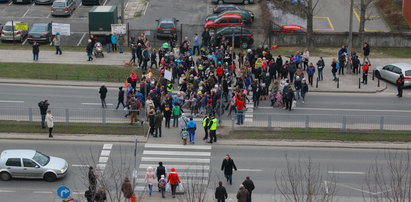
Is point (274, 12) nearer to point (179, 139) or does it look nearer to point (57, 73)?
point (57, 73)

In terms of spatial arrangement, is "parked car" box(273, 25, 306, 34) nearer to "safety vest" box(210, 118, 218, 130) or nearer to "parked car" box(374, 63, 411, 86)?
"parked car" box(374, 63, 411, 86)

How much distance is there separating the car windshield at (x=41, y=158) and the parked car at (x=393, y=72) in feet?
79.0

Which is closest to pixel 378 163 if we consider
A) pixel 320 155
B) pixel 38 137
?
pixel 320 155

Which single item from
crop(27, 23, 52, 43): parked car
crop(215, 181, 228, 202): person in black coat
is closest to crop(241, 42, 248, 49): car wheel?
crop(27, 23, 52, 43): parked car

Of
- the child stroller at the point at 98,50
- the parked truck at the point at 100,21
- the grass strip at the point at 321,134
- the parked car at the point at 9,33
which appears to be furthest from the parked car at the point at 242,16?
the grass strip at the point at 321,134

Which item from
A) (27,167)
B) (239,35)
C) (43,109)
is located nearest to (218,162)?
(27,167)

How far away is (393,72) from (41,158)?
2473 cm

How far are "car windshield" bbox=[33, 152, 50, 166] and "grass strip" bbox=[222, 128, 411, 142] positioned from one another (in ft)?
31.0

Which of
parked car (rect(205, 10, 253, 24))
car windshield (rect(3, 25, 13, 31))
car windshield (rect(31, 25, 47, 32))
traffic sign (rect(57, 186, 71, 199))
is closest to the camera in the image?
traffic sign (rect(57, 186, 71, 199))

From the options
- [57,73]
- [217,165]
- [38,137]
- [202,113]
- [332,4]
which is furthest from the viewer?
[332,4]

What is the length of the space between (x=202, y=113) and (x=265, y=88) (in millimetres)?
4896

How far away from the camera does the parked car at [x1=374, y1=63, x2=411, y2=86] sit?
48.2 m

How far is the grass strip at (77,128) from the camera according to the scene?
130ft

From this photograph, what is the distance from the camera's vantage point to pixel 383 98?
47125 mm
